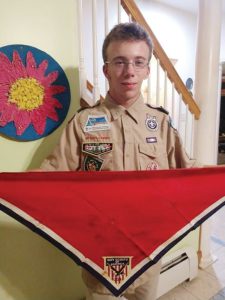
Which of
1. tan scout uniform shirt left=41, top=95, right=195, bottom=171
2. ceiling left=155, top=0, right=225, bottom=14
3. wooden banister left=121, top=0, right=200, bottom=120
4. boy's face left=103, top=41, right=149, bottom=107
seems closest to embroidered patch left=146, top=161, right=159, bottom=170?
tan scout uniform shirt left=41, top=95, right=195, bottom=171

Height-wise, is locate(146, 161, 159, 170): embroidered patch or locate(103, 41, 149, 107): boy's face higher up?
locate(103, 41, 149, 107): boy's face

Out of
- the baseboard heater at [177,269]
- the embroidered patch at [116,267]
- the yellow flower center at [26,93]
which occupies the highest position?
the yellow flower center at [26,93]

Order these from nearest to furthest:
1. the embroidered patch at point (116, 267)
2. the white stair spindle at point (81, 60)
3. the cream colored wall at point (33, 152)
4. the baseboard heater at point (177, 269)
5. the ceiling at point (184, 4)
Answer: the embroidered patch at point (116, 267) < the cream colored wall at point (33, 152) < the white stair spindle at point (81, 60) < the baseboard heater at point (177, 269) < the ceiling at point (184, 4)

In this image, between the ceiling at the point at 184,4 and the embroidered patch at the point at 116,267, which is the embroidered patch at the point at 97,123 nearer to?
the embroidered patch at the point at 116,267

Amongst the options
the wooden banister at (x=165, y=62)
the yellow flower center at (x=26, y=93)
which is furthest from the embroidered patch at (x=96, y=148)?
the wooden banister at (x=165, y=62)

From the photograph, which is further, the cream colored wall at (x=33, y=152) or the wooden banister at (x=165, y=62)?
the wooden banister at (x=165, y=62)

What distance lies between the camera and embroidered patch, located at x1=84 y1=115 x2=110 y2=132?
2.81 ft

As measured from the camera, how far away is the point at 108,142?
0.85 meters

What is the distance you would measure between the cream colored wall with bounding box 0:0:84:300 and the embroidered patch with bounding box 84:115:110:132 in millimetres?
191

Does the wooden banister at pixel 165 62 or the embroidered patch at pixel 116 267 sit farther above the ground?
the wooden banister at pixel 165 62

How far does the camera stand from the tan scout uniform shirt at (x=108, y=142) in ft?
2.77

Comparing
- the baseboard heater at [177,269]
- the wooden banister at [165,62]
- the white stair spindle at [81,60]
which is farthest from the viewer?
the baseboard heater at [177,269]

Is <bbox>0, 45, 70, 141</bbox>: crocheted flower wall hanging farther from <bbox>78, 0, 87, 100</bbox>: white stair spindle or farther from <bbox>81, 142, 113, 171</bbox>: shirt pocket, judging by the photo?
<bbox>81, 142, 113, 171</bbox>: shirt pocket

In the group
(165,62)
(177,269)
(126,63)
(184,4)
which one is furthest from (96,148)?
(184,4)
